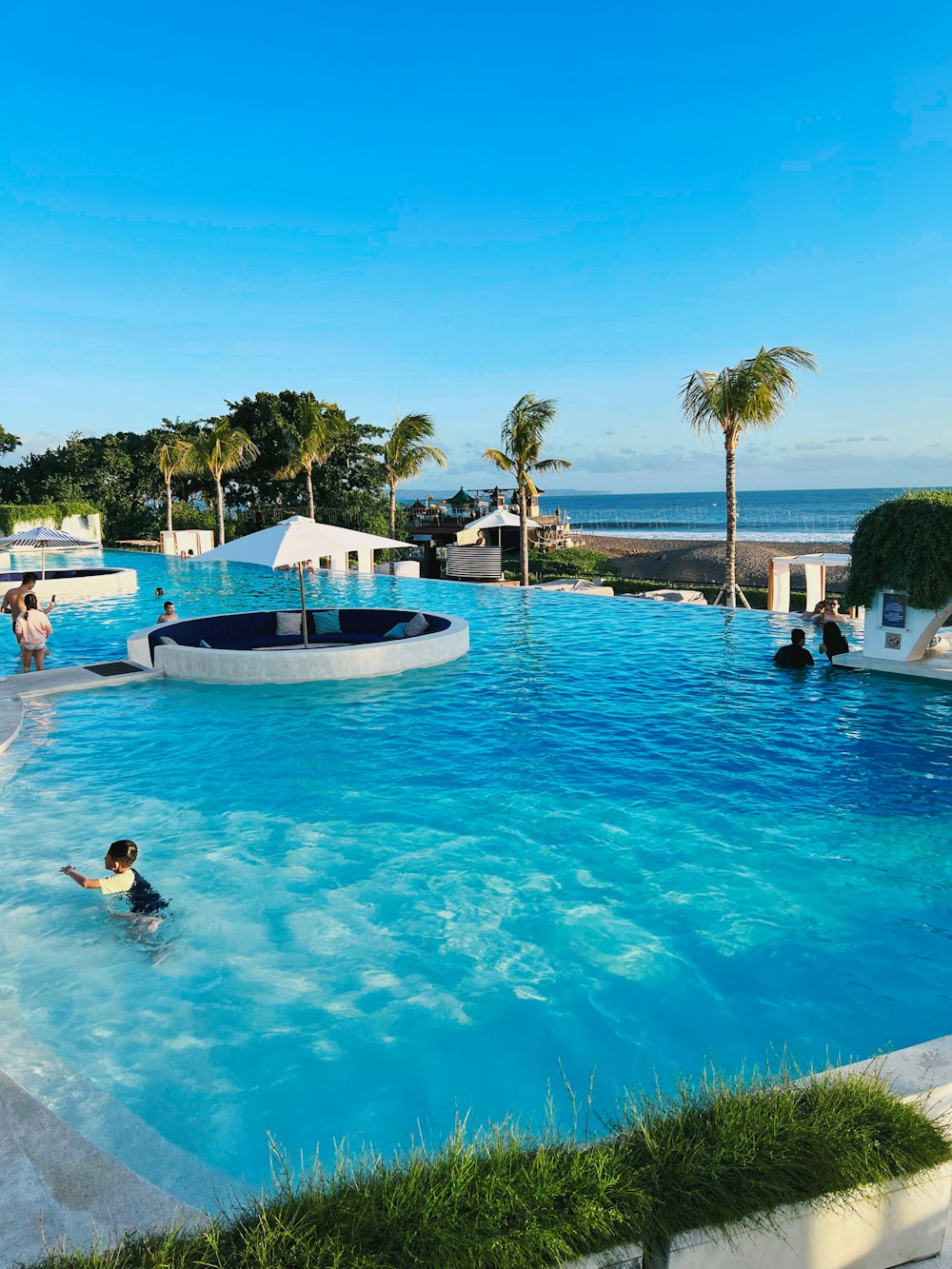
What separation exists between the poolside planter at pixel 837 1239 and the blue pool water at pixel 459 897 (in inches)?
83.1

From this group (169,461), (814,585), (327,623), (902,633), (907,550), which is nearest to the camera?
(907,550)

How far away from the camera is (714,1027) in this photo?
18.6ft

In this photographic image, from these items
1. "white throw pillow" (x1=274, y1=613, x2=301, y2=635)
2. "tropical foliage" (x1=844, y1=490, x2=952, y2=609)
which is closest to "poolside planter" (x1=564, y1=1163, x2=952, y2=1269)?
"tropical foliage" (x1=844, y1=490, x2=952, y2=609)

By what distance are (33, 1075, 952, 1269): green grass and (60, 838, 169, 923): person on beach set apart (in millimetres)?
4030

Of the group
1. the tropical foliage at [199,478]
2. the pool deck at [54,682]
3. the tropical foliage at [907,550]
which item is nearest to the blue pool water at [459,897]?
the pool deck at [54,682]

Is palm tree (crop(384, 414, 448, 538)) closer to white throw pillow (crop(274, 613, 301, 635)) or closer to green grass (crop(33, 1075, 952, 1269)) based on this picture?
white throw pillow (crop(274, 613, 301, 635))

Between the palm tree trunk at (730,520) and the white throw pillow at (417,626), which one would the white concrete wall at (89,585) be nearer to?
the white throw pillow at (417,626)

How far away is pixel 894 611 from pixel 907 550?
5.29 feet

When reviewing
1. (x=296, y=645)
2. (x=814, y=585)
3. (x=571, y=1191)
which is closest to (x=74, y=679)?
(x=296, y=645)

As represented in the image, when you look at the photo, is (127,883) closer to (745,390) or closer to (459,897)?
(459,897)

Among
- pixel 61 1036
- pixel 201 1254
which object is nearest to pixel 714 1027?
pixel 201 1254

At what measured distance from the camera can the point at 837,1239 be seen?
305cm

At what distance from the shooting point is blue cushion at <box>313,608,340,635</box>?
19.1m

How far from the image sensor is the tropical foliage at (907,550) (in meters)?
13.4
